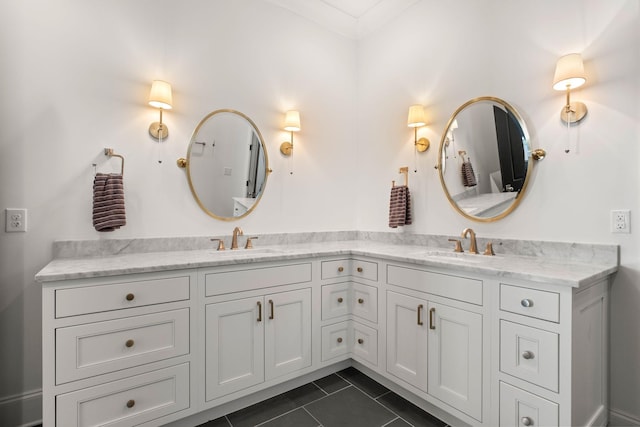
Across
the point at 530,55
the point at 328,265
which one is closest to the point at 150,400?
the point at 328,265

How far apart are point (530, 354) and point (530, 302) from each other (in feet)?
0.74

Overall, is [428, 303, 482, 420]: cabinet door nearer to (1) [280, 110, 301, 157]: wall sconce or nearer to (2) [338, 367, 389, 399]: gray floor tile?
(2) [338, 367, 389, 399]: gray floor tile

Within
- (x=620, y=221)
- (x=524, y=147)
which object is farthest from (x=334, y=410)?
(x=524, y=147)

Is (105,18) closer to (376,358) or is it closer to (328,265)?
(328,265)

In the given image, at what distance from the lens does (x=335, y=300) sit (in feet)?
7.68

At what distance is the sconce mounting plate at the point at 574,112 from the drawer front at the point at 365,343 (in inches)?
66.9

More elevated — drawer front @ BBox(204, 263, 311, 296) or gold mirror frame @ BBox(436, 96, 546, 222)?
gold mirror frame @ BBox(436, 96, 546, 222)

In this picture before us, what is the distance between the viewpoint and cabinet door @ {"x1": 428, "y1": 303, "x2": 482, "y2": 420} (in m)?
1.65

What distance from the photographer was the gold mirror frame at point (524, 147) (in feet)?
6.50

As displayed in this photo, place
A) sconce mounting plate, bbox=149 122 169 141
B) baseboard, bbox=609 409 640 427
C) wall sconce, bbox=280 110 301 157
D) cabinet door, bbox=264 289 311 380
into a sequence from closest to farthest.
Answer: baseboard, bbox=609 409 640 427
cabinet door, bbox=264 289 311 380
sconce mounting plate, bbox=149 122 169 141
wall sconce, bbox=280 110 301 157

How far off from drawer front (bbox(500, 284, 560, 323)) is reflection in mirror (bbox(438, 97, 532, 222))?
74cm

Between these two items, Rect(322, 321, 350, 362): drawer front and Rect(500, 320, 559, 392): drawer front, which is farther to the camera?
Rect(322, 321, 350, 362): drawer front

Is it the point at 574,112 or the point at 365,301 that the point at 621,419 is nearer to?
the point at 365,301

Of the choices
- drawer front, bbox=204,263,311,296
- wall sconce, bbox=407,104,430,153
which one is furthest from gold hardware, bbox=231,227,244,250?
wall sconce, bbox=407,104,430,153
